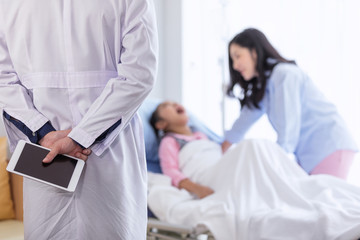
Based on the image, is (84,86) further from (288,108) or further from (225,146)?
(225,146)

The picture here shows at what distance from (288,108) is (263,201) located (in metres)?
0.66

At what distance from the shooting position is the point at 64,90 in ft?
3.70

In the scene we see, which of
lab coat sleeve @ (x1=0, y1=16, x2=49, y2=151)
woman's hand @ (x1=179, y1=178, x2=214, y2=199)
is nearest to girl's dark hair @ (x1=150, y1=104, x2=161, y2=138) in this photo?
woman's hand @ (x1=179, y1=178, x2=214, y2=199)

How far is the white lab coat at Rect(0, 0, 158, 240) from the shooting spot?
1.11m

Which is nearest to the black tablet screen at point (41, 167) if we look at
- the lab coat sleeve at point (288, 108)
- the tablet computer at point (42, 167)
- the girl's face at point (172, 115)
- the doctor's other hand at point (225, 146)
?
the tablet computer at point (42, 167)

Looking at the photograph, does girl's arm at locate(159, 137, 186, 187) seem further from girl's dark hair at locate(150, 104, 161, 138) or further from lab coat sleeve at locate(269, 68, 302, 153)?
lab coat sleeve at locate(269, 68, 302, 153)

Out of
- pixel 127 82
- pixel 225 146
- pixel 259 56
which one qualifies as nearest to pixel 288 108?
pixel 259 56

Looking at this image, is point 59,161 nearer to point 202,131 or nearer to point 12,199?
point 12,199

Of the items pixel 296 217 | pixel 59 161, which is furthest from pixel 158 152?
pixel 59 161

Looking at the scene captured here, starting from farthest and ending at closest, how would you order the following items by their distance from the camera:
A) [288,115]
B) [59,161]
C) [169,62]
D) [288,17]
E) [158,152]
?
[169,62]
[288,17]
[158,152]
[288,115]
[59,161]

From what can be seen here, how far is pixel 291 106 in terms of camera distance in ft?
7.71

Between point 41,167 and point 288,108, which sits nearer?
point 41,167

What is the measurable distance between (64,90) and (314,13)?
2.33 meters

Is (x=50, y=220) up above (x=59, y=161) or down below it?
below
